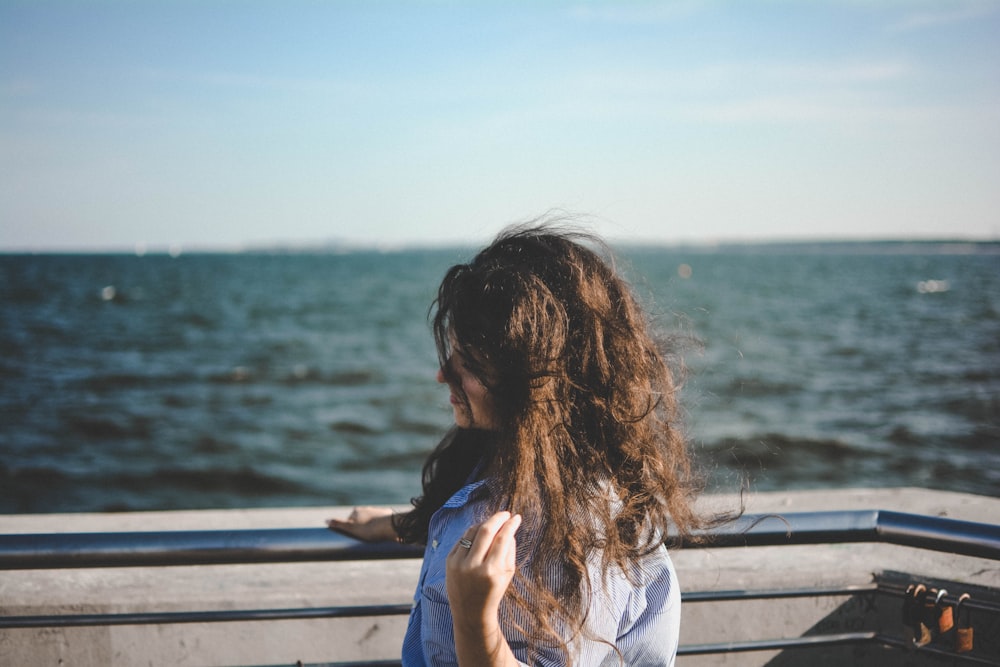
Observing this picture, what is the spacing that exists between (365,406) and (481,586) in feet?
56.2

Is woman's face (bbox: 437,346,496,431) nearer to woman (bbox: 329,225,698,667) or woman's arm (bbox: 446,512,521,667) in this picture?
woman (bbox: 329,225,698,667)

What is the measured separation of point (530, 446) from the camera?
1358mm

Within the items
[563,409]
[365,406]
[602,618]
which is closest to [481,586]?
[602,618]

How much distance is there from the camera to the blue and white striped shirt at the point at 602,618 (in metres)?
1.27

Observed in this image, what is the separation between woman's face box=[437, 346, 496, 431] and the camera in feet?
4.68

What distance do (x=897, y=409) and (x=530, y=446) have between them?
18.2m

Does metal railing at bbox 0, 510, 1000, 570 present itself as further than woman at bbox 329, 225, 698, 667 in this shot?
Yes

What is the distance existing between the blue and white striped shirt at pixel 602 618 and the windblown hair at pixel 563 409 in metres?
0.03

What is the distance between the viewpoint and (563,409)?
142cm

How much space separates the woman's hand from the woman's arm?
2.01 feet

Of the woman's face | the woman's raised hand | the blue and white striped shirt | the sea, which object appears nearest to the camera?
the woman's raised hand

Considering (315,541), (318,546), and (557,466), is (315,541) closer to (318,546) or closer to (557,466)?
(318,546)

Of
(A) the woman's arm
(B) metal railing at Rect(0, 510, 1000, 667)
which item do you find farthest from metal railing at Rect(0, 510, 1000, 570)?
(A) the woman's arm

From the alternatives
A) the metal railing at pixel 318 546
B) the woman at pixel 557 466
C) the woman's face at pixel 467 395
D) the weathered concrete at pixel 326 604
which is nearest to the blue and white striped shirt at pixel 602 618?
the woman at pixel 557 466
